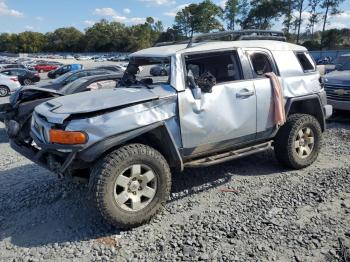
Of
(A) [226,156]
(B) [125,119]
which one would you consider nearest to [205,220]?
(A) [226,156]

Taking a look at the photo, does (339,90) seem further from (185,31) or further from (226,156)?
(185,31)

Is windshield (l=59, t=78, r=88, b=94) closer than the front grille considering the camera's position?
Yes

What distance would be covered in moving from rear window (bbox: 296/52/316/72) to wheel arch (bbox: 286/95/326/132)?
0.45 meters

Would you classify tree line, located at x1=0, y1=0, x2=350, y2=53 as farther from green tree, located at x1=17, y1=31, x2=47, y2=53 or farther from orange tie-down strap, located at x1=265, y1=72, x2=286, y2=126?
orange tie-down strap, located at x1=265, y1=72, x2=286, y2=126

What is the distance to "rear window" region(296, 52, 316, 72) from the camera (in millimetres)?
5738

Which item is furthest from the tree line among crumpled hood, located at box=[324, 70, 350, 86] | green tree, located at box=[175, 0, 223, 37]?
crumpled hood, located at box=[324, 70, 350, 86]

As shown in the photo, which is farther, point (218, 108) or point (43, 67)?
point (43, 67)

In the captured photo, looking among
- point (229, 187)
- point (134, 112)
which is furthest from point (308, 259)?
point (134, 112)

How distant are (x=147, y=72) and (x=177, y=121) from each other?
1.45 metres

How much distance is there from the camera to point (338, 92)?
29.8 ft

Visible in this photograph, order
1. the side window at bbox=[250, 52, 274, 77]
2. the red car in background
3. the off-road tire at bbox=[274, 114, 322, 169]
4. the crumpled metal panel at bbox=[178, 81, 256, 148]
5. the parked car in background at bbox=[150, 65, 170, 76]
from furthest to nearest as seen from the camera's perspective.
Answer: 1. the red car in background
2. the off-road tire at bbox=[274, 114, 322, 169]
3. the side window at bbox=[250, 52, 274, 77]
4. the parked car in background at bbox=[150, 65, 170, 76]
5. the crumpled metal panel at bbox=[178, 81, 256, 148]

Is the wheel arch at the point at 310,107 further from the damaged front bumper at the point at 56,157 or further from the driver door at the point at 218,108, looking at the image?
the damaged front bumper at the point at 56,157

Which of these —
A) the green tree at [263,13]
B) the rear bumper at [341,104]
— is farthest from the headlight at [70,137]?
the green tree at [263,13]

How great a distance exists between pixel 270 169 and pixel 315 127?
916mm
